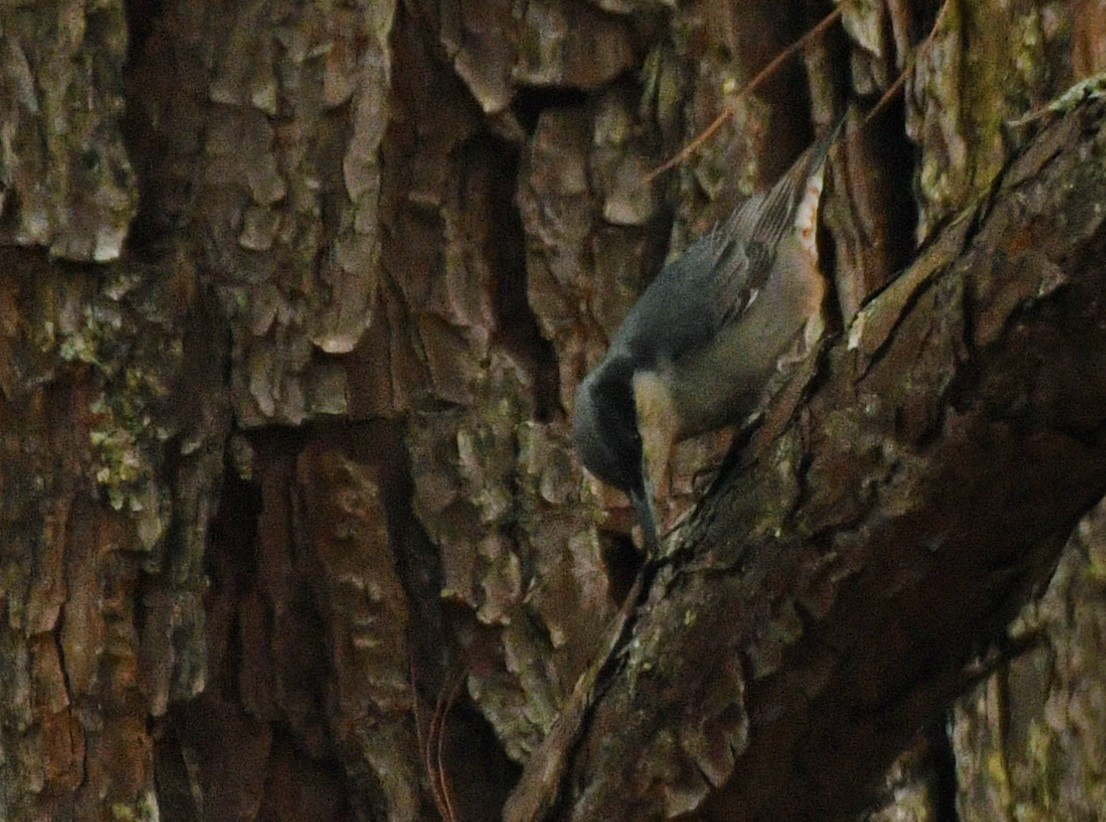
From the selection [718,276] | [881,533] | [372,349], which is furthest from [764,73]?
[718,276]

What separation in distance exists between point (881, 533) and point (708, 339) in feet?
5.18

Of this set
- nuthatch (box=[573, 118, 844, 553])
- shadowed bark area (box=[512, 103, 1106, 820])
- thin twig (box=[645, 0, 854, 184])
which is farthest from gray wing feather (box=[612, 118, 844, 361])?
shadowed bark area (box=[512, 103, 1106, 820])

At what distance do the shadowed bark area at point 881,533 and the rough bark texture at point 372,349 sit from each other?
0.67 meters

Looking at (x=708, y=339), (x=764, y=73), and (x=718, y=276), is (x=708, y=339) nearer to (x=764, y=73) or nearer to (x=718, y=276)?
(x=718, y=276)

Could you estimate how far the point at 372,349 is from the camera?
106 inches

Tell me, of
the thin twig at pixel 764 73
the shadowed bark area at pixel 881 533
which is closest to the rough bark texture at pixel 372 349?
the thin twig at pixel 764 73

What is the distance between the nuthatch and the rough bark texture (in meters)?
0.07

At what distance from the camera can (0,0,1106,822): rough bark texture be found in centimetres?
254

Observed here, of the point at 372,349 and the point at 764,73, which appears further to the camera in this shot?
the point at 372,349

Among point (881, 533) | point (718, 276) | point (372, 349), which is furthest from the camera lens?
point (718, 276)

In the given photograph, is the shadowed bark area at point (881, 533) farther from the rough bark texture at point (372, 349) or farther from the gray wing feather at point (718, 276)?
the gray wing feather at point (718, 276)

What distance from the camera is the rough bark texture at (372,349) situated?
8.34 feet

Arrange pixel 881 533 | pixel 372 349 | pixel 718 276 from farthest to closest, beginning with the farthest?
pixel 718 276 → pixel 372 349 → pixel 881 533

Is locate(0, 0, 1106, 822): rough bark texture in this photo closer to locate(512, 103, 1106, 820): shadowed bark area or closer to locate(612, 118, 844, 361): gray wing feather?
locate(612, 118, 844, 361): gray wing feather
